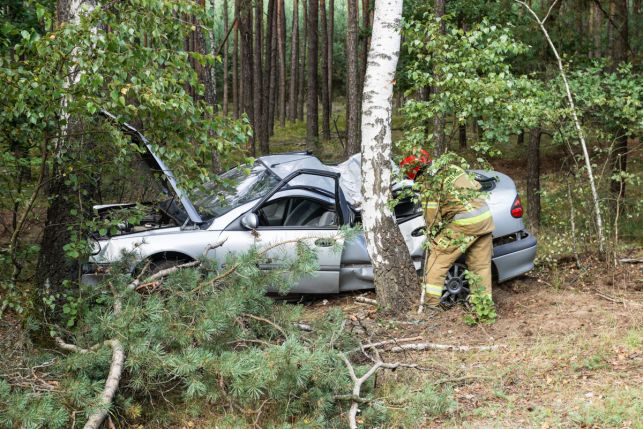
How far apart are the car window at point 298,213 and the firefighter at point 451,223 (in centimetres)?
128

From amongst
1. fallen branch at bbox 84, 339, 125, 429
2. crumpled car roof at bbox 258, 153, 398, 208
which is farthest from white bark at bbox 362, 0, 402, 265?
fallen branch at bbox 84, 339, 125, 429

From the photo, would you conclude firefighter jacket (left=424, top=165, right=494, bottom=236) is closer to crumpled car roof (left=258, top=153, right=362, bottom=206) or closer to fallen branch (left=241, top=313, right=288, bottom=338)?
crumpled car roof (left=258, top=153, right=362, bottom=206)

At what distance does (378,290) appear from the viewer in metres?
7.35

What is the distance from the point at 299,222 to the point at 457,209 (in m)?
1.93

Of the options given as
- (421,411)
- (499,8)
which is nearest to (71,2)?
(421,411)

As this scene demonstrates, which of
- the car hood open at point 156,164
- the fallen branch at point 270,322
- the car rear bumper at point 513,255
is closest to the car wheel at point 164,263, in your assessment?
the car hood open at point 156,164

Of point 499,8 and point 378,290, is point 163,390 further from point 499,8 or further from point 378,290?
point 499,8

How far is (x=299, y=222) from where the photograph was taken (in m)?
8.16

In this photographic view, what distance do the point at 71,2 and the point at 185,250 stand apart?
8.92 feet

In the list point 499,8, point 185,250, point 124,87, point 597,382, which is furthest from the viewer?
point 499,8

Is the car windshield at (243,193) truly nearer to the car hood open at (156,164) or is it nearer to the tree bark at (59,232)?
the car hood open at (156,164)

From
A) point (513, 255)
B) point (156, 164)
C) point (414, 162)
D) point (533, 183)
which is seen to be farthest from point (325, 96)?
point (156, 164)

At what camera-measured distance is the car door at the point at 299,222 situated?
305 inches

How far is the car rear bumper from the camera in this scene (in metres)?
8.12
